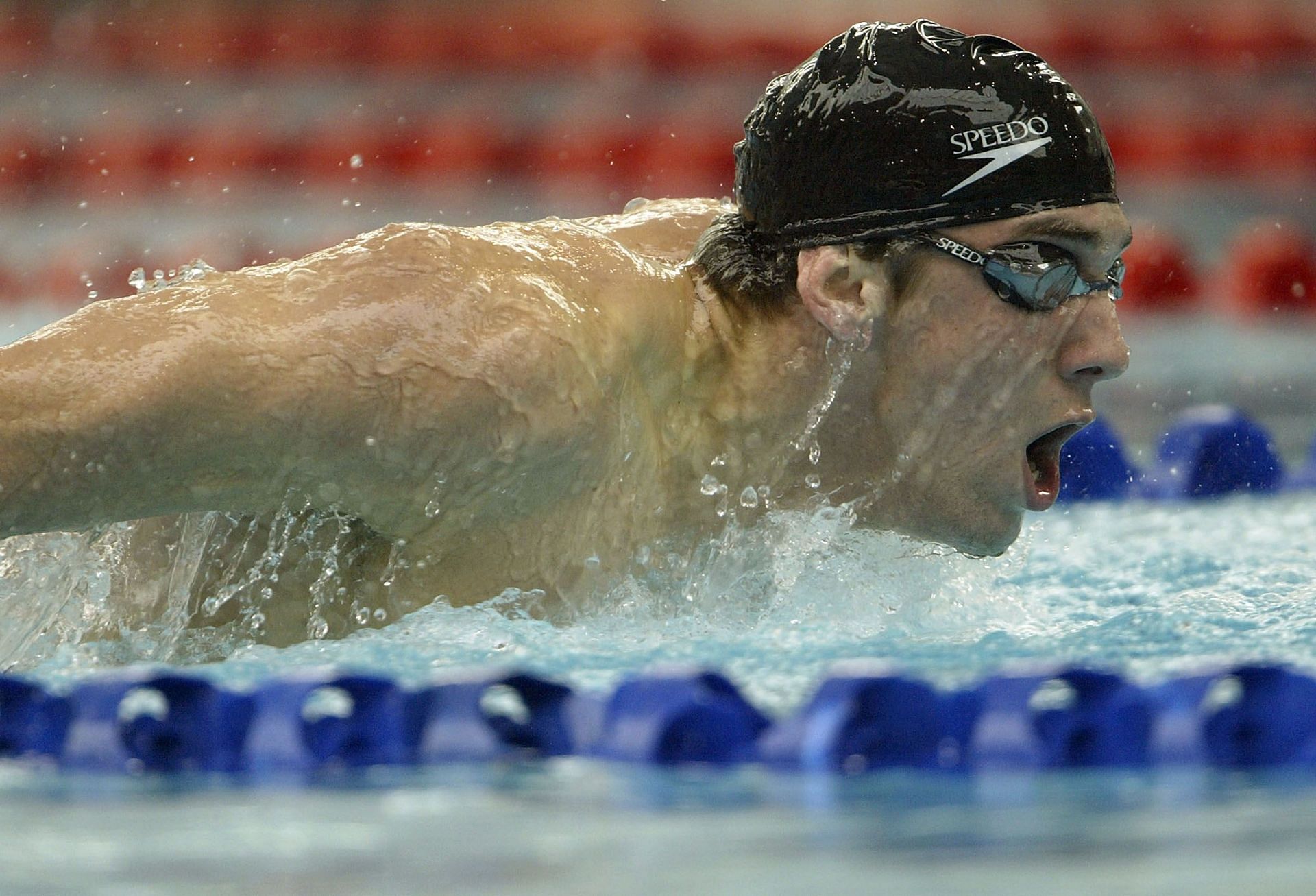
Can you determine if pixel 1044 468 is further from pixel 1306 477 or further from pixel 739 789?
pixel 1306 477

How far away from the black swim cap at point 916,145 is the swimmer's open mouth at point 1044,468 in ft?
1.00

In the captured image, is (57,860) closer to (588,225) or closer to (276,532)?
(276,532)

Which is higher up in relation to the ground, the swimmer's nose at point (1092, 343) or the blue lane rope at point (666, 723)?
the swimmer's nose at point (1092, 343)

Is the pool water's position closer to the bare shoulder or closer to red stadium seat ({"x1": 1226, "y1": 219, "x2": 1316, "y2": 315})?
the bare shoulder

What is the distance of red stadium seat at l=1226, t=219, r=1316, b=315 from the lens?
568 centimetres

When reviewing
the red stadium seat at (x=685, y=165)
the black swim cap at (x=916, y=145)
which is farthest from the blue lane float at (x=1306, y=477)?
the red stadium seat at (x=685, y=165)

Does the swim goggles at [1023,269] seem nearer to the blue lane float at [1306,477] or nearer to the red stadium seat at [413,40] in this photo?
the blue lane float at [1306,477]

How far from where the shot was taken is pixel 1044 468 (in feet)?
7.31

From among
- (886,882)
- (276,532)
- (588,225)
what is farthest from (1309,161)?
(886,882)

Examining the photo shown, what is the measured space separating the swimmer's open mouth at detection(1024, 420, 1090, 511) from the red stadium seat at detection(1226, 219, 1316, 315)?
149 inches

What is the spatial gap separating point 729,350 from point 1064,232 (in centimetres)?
43

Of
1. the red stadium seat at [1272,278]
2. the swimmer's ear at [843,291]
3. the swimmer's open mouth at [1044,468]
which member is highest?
the red stadium seat at [1272,278]

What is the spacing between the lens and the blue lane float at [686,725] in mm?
1524

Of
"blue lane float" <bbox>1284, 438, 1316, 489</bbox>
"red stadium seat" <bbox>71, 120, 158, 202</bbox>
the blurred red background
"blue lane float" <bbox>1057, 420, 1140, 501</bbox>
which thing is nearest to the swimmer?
"blue lane float" <bbox>1057, 420, 1140, 501</bbox>
